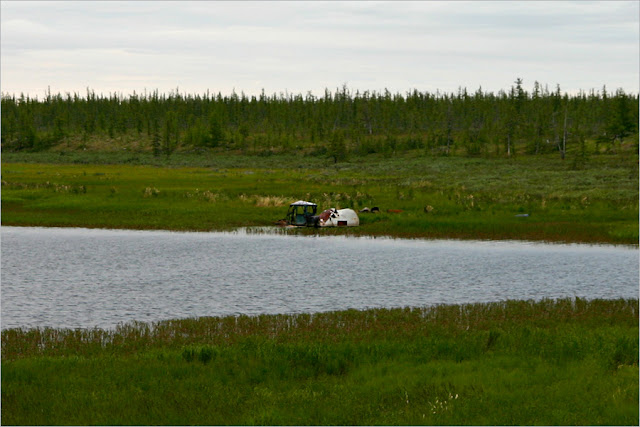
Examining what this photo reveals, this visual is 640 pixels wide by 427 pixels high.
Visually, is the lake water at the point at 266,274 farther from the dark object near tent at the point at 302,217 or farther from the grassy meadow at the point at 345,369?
the dark object near tent at the point at 302,217

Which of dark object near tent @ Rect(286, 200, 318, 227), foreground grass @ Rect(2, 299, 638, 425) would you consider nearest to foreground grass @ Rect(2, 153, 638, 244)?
dark object near tent @ Rect(286, 200, 318, 227)

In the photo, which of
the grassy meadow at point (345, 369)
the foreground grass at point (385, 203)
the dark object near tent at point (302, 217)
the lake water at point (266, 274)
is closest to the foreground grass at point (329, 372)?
the grassy meadow at point (345, 369)

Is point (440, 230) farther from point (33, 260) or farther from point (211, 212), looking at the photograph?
point (33, 260)

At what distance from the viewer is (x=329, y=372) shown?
14.6 metres

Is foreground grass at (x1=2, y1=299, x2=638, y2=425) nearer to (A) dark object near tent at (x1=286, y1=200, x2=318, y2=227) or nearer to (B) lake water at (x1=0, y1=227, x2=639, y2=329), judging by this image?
(B) lake water at (x1=0, y1=227, x2=639, y2=329)

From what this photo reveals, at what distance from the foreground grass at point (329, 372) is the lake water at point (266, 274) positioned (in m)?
3.46

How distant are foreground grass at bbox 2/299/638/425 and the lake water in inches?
136

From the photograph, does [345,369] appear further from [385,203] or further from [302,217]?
[385,203]

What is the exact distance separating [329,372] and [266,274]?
15.8 meters

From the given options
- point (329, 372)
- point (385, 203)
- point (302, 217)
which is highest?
point (385, 203)

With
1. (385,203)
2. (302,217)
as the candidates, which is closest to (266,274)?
(302,217)

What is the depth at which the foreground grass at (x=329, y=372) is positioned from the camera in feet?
38.1

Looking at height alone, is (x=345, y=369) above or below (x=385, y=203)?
below

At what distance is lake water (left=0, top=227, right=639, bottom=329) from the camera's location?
2355 cm
